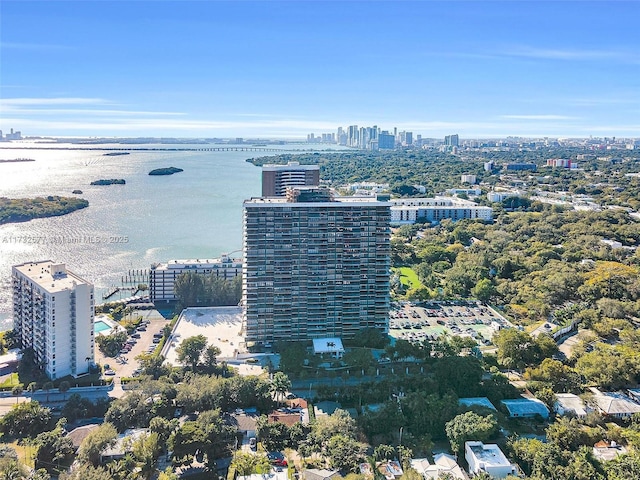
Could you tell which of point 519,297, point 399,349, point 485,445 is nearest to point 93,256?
point 399,349

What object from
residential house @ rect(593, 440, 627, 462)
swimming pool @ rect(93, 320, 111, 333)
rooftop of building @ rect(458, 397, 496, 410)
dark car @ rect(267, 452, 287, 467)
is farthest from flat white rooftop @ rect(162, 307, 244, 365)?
residential house @ rect(593, 440, 627, 462)

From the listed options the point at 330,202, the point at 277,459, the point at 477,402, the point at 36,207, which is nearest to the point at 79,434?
the point at 277,459

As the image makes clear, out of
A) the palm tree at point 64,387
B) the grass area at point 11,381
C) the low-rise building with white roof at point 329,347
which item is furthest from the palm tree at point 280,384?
the grass area at point 11,381

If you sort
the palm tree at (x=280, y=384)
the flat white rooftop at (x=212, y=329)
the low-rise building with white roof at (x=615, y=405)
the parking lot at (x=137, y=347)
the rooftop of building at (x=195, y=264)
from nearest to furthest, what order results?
the low-rise building with white roof at (x=615, y=405) < the palm tree at (x=280, y=384) < the parking lot at (x=137, y=347) < the flat white rooftop at (x=212, y=329) < the rooftop of building at (x=195, y=264)

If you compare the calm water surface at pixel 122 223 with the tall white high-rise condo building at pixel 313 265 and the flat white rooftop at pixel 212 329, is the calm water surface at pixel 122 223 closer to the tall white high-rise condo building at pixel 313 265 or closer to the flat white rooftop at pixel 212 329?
the flat white rooftop at pixel 212 329

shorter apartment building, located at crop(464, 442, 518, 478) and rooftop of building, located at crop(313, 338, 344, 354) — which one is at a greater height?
rooftop of building, located at crop(313, 338, 344, 354)

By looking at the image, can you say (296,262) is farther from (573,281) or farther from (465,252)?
(465,252)

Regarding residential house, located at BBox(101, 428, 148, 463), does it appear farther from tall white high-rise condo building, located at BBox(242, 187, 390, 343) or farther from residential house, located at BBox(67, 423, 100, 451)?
tall white high-rise condo building, located at BBox(242, 187, 390, 343)
